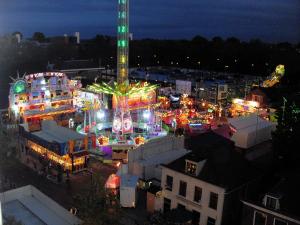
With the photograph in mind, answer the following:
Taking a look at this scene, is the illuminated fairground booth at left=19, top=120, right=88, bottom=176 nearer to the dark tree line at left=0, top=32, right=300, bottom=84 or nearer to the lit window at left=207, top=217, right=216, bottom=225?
the lit window at left=207, top=217, right=216, bottom=225

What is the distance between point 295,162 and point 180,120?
1778 centimetres

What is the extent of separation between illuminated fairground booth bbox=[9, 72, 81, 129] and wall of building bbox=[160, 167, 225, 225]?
66.1 feet

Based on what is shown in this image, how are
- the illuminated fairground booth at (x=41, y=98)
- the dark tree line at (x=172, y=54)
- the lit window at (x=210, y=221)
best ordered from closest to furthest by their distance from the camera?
the lit window at (x=210, y=221)
the illuminated fairground booth at (x=41, y=98)
the dark tree line at (x=172, y=54)

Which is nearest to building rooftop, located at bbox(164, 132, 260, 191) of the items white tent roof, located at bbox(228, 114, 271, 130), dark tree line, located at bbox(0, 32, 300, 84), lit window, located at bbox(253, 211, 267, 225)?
lit window, located at bbox(253, 211, 267, 225)

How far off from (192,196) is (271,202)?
14.3 feet

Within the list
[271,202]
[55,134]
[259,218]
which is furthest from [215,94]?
[271,202]

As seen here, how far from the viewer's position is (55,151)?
24609 mm

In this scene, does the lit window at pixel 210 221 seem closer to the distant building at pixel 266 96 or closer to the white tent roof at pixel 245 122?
the white tent roof at pixel 245 122

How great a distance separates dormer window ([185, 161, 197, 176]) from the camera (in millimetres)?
17266

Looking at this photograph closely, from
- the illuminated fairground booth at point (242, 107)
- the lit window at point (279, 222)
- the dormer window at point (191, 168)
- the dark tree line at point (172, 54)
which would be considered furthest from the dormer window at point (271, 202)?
the dark tree line at point (172, 54)

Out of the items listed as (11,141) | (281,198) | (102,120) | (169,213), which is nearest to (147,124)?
(102,120)

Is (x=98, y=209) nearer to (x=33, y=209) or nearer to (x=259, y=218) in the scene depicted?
(x=33, y=209)

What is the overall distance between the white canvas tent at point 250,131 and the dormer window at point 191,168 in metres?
8.35

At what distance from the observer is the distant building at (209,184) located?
660 inches
